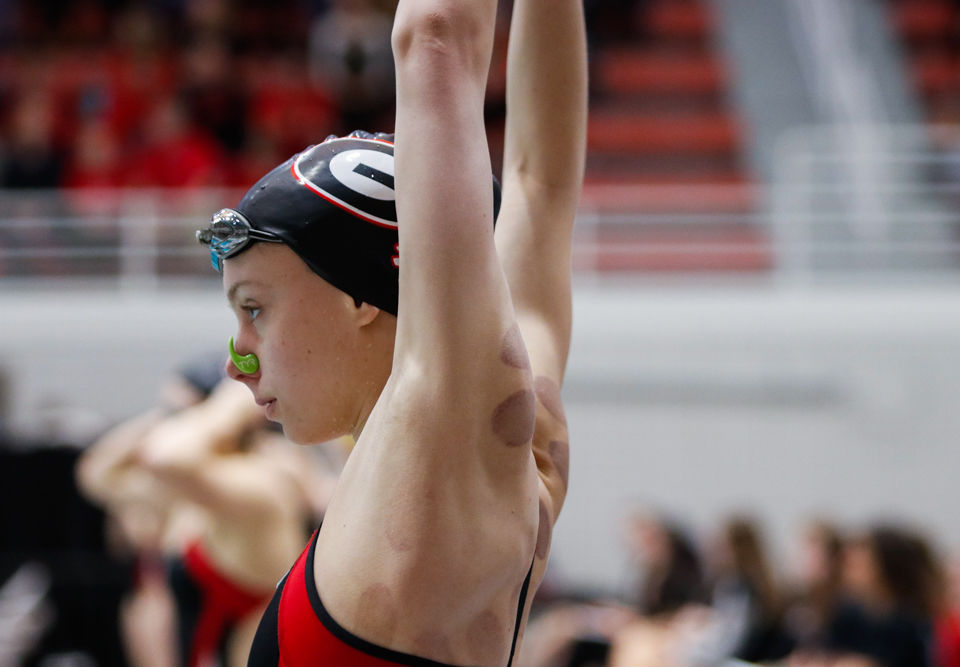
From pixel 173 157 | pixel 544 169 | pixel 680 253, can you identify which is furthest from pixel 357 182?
pixel 173 157

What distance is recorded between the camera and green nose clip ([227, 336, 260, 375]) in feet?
4.46

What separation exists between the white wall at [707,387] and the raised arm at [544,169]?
654cm

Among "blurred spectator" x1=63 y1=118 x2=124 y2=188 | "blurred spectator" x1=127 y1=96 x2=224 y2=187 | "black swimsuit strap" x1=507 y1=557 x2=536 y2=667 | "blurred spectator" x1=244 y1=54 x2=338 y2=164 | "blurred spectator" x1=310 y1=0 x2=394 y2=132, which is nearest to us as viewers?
"black swimsuit strap" x1=507 y1=557 x2=536 y2=667

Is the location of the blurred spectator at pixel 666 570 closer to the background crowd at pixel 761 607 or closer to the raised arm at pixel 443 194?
the background crowd at pixel 761 607

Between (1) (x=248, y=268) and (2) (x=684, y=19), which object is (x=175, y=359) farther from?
(1) (x=248, y=268)

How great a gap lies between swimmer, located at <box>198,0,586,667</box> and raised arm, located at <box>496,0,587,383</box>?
9.2 inches

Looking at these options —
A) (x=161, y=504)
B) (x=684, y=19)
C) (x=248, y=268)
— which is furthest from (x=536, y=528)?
(x=684, y=19)

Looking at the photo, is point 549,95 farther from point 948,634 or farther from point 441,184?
point 948,634

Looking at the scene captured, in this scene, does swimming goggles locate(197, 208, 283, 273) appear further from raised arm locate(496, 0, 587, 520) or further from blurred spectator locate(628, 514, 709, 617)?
blurred spectator locate(628, 514, 709, 617)

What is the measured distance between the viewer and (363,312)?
1.33 m

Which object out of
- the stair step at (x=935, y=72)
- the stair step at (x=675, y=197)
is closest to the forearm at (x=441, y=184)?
the stair step at (x=675, y=197)

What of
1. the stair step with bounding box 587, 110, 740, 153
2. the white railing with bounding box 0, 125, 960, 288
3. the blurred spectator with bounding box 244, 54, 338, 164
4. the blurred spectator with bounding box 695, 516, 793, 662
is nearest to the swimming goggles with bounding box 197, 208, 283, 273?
the blurred spectator with bounding box 695, 516, 793, 662

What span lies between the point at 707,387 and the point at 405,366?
8070mm

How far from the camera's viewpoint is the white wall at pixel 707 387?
8.03m
